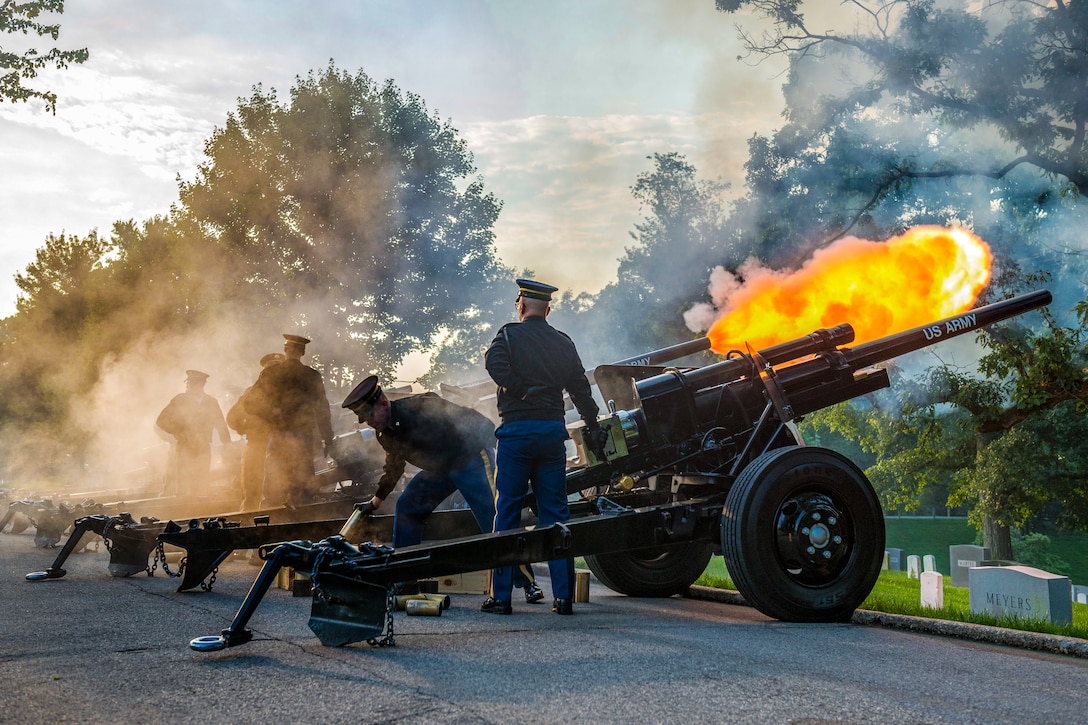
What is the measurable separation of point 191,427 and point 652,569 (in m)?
7.51

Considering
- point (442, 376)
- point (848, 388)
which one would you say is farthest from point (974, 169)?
point (442, 376)

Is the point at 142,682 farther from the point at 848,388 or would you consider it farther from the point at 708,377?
the point at 848,388

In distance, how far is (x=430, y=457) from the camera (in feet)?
21.6

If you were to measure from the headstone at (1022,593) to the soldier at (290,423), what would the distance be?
278 inches

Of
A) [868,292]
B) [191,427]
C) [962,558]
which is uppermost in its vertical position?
[868,292]

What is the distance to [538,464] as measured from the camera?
6016mm

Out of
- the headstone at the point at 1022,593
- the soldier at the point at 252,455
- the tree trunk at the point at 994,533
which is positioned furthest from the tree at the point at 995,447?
the soldier at the point at 252,455

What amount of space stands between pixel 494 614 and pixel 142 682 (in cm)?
270

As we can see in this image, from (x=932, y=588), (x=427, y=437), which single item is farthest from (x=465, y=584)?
(x=932, y=588)

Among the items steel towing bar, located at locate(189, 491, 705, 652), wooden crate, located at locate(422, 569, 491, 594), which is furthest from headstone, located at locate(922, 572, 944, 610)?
steel towing bar, located at locate(189, 491, 705, 652)

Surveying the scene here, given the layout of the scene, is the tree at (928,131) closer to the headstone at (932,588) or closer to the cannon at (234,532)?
the headstone at (932,588)

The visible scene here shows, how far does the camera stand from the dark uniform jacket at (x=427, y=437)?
6551 mm

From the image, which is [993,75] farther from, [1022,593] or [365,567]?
[365,567]

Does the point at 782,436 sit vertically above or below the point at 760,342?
below
